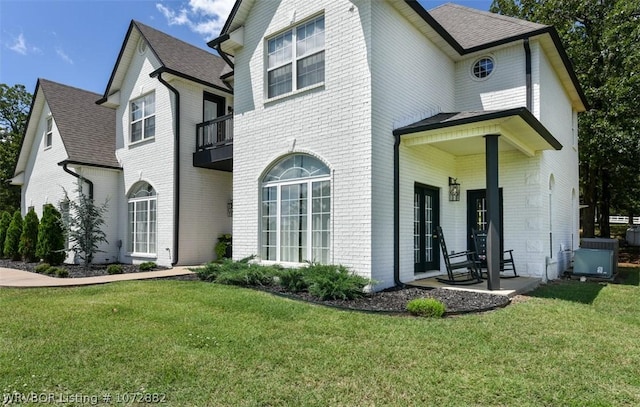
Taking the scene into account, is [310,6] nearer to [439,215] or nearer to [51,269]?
[439,215]

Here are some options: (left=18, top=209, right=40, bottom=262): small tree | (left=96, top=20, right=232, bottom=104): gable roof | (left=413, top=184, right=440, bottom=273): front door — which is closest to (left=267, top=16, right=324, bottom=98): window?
(left=413, top=184, right=440, bottom=273): front door

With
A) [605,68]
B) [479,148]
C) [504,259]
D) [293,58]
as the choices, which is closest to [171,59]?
[293,58]

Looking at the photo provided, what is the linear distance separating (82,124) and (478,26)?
14.9 metres

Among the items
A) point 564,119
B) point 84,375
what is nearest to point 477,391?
point 84,375

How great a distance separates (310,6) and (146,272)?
8382 mm

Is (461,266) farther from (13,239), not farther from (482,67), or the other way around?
(13,239)

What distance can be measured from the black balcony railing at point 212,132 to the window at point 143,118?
5.57ft

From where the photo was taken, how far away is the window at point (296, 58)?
9023 millimetres

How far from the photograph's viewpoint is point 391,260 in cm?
829

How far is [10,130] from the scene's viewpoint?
2802cm

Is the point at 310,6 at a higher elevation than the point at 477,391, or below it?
higher

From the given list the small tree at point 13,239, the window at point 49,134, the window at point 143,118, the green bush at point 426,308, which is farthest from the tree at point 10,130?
the green bush at point 426,308

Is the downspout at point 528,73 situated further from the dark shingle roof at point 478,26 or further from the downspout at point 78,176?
the downspout at point 78,176

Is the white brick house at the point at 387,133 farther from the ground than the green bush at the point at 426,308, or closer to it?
farther from the ground
